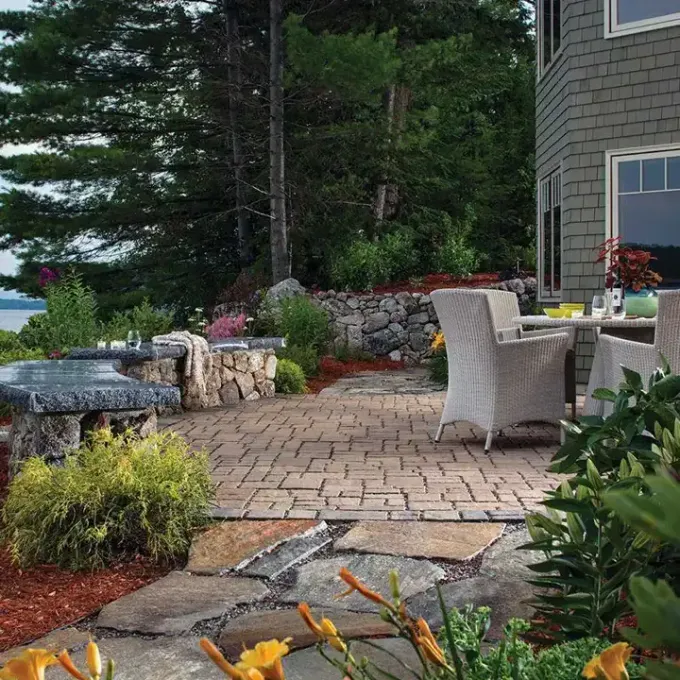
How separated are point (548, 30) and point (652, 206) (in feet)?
9.98

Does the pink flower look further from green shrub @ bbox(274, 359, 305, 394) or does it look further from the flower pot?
the flower pot

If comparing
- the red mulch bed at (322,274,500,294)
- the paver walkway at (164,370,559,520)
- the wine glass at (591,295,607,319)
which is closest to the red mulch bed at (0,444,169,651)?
the paver walkway at (164,370,559,520)

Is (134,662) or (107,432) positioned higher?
(107,432)

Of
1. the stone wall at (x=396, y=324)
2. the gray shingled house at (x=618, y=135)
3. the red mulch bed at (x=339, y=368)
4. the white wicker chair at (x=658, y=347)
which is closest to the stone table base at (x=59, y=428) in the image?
the white wicker chair at (x=658, y=347)

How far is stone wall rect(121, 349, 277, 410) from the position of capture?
7730mm

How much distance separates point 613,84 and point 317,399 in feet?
14.6

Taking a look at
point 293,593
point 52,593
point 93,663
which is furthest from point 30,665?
point 52,593

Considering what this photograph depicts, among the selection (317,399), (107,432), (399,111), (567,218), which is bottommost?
(317,399)

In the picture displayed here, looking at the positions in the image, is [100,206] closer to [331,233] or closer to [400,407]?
[331,233]

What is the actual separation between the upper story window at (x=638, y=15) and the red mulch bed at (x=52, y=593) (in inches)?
303

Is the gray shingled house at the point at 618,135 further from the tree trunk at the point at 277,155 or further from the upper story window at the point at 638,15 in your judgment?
the tree trunk at the point at 277,155

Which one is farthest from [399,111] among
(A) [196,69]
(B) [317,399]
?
(B) [317,399]

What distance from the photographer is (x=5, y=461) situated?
16.5ft

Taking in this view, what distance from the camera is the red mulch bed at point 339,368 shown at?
404 inches
